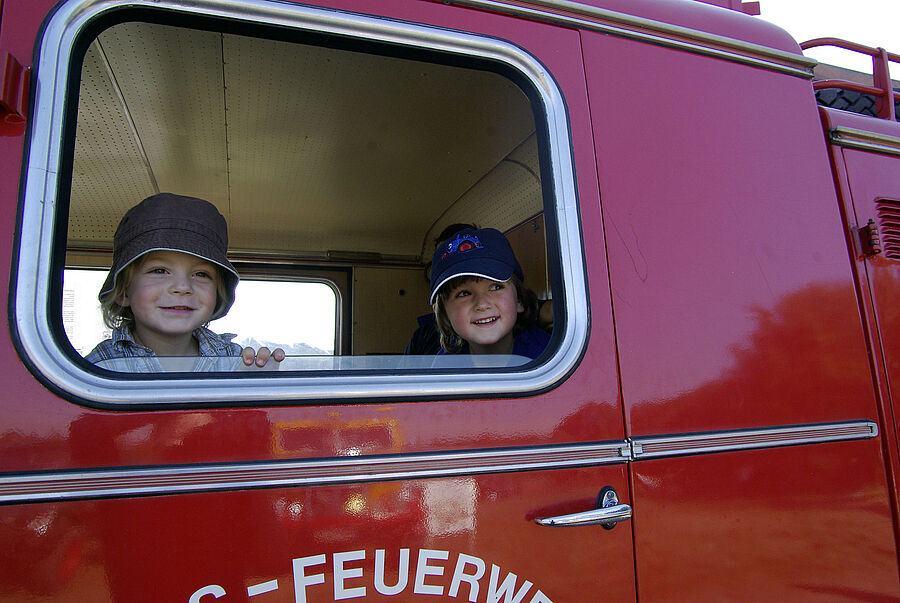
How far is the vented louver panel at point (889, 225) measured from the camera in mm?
1486

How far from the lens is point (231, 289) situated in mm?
1562

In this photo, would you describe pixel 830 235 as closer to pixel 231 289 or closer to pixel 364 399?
pixel 364 399

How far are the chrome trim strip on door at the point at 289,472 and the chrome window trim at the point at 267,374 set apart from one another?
0.11m

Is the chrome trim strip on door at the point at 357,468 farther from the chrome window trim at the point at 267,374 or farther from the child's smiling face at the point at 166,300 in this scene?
the child's smiling face at the point at 166,300

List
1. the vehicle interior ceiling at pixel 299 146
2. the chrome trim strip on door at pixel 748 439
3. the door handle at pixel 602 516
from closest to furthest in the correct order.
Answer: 1. the door handle at pixel 602 516
2. the chrome trim strip on door at pixel 748 439
3. the vehicle interior ceiling at pixel 299 146

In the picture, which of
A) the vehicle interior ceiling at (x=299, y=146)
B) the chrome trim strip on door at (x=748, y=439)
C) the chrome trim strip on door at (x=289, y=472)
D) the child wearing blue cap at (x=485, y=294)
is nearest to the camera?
the chrome trim strip on door at (x=289, y=472)

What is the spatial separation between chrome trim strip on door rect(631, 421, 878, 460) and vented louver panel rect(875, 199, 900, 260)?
516 millimetres

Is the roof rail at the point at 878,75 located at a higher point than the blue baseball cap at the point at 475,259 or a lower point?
higher

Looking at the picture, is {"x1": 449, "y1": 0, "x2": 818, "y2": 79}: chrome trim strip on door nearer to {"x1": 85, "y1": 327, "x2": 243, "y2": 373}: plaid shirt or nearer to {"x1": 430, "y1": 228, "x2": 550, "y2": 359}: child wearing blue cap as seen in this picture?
{"x1": 430, "y1": 228, "x2": 550, "y2": 359}: child wearing blue cap

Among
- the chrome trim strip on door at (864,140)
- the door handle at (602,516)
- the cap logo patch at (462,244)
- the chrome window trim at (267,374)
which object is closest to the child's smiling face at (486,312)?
the cap logo patch at (462,244)

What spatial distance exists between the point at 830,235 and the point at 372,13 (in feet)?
4.27

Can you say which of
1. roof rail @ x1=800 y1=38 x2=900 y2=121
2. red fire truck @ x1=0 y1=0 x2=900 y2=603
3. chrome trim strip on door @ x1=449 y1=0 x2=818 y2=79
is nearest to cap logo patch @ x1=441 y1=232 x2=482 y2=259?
red fire truck @ x1=0 y1=0 x2=900 y2=603

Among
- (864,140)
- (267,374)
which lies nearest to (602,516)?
(267,374)

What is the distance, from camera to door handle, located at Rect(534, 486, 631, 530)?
3.27 ft
